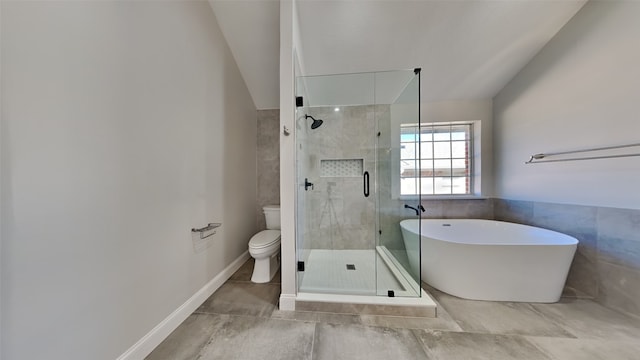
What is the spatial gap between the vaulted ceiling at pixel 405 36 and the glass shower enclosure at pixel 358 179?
35 centimetres

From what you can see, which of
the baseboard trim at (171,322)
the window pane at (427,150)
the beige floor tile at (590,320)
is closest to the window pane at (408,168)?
the window pane at (427,150)

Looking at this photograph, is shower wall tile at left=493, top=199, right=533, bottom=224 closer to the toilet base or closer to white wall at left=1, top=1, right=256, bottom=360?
the toilet base

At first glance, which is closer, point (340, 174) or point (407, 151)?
point (407, 151)

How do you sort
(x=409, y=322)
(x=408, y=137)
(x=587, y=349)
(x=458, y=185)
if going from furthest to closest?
1. (x=458, y=185)
2. (x=408, y=137)
3. (x=409, y=322)
4. (x=587, y=349)

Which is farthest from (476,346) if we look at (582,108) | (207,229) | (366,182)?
(582,108)

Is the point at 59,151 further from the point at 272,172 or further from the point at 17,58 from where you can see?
the point at 272,172

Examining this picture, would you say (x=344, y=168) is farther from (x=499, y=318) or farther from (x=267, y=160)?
(x=499, y=318)

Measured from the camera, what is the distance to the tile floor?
1.21 m

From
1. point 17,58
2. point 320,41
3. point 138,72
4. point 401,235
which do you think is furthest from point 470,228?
point 17,58

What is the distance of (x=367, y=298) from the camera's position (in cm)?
165

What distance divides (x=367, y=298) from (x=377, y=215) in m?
1.27

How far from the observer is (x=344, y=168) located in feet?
9.40

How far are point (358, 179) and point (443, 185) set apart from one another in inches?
50.3

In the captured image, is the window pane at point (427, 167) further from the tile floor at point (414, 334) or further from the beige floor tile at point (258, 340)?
the beige floor tile at point (258, 340)
